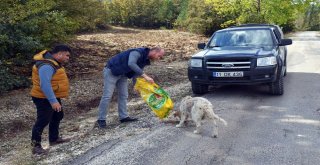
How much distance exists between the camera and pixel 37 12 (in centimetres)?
1075

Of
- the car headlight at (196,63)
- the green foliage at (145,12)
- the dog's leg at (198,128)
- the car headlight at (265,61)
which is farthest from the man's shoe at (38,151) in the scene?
the green foliage at (145,12)

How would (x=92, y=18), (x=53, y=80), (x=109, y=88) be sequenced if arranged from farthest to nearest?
(x=92, y=18) → (x=109, y=88) → (x=53, y=80)

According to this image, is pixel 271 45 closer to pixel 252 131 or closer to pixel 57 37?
pixel 252 131

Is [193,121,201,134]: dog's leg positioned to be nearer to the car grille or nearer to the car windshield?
the car grille

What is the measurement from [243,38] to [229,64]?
1.59 m

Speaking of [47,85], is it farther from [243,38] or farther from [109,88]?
[243,38]

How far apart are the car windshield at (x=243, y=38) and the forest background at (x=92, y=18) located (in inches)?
199

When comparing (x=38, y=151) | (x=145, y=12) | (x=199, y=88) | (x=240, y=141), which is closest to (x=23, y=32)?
(x=199, y=88)

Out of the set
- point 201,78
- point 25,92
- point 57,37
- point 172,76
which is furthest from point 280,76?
point 57,37

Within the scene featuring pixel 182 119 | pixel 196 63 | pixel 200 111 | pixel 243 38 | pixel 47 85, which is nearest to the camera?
pixel 47 85

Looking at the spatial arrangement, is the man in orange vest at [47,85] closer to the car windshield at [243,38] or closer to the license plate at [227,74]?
the license plate at [227,74]

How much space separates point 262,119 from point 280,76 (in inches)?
81.4

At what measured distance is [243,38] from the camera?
30.1 feet

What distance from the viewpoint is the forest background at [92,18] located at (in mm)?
9898
